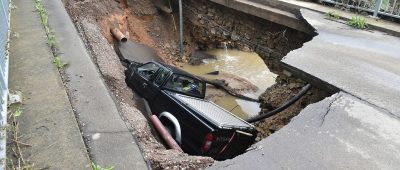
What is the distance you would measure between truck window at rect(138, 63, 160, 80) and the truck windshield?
74 cm

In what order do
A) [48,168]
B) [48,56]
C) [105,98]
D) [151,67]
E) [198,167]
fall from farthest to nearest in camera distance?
[151,67] → [48,56] → [105,98] → [198,167] → [48,168]

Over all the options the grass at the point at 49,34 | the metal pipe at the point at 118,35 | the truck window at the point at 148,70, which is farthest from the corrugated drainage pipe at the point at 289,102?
the metal pipe at the point at 118,35

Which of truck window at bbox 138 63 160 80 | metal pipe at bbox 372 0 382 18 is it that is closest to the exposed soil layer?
truck window at bbox 138 63 160 80

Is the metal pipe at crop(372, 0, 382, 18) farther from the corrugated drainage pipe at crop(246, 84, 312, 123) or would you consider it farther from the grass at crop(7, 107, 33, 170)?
the grass at crop(7, 107, 33, 170)

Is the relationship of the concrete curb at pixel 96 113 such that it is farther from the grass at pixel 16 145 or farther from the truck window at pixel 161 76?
the truck window at pixel 161 76

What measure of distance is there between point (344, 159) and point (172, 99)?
4.01 metres

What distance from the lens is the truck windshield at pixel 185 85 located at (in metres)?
7.22

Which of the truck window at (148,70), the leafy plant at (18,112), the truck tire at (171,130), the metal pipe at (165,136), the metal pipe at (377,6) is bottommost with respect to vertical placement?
the truck tire at (171,130)

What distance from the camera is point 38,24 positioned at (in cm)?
636

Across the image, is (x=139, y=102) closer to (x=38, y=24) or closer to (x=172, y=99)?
(x=172, y=99)

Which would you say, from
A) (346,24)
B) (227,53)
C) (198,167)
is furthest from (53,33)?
(227,53)

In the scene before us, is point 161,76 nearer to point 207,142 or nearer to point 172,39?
point 207,142

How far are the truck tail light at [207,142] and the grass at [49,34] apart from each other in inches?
106

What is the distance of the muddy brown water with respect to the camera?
11.3 metres
